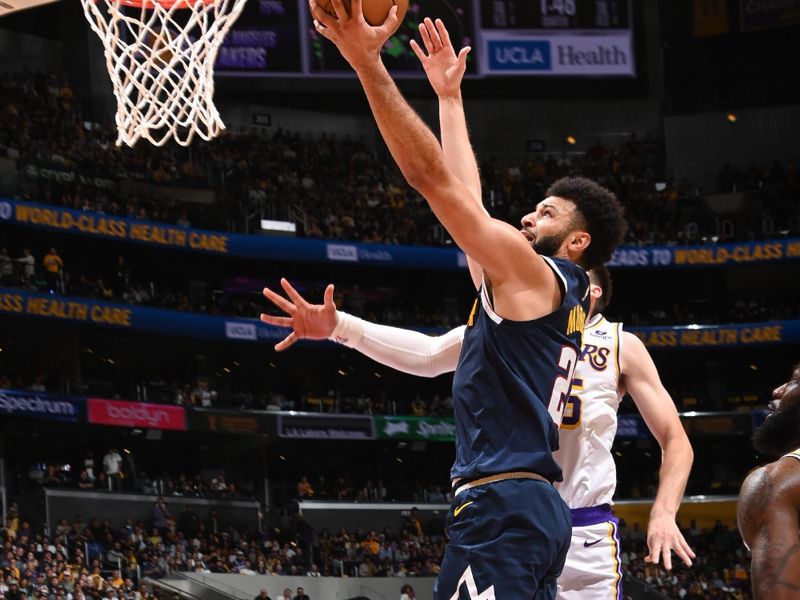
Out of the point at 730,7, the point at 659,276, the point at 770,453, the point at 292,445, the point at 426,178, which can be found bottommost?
the point at 292,445

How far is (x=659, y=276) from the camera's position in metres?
33.1

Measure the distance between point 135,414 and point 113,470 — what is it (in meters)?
1.34

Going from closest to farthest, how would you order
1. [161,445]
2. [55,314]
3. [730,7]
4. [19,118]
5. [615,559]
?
[615,559], [55,314], [19,118], [161,445], [730,7]

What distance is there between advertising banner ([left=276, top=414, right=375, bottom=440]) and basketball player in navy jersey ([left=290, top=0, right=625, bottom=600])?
23.1 metres

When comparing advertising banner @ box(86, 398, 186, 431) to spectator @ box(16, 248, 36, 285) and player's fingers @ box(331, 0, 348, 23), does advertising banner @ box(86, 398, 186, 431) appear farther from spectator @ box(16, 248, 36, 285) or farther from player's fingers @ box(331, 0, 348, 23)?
player's fingers @ box(331, 0, 348, 23)

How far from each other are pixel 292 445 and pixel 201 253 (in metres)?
5.09

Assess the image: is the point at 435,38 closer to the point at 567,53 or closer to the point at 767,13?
the point at 567,53

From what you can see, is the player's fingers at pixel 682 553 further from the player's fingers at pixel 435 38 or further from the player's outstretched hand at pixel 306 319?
the player's fingers at pixel 435 38

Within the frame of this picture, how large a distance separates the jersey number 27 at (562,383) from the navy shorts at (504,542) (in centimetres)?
Result: 26

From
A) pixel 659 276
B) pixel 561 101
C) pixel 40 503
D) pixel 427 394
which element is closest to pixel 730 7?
pixel 561 101

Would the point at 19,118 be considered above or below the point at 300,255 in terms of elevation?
above

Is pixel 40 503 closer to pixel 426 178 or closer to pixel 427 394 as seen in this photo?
pixel 427 394

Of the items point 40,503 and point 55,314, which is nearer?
point 40,503

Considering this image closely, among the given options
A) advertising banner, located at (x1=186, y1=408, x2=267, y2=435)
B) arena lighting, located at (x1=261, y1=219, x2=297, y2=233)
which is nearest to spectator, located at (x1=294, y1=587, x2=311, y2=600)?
advertising banner, located at (x1=186, y1=408, x2=267, y2=435)
